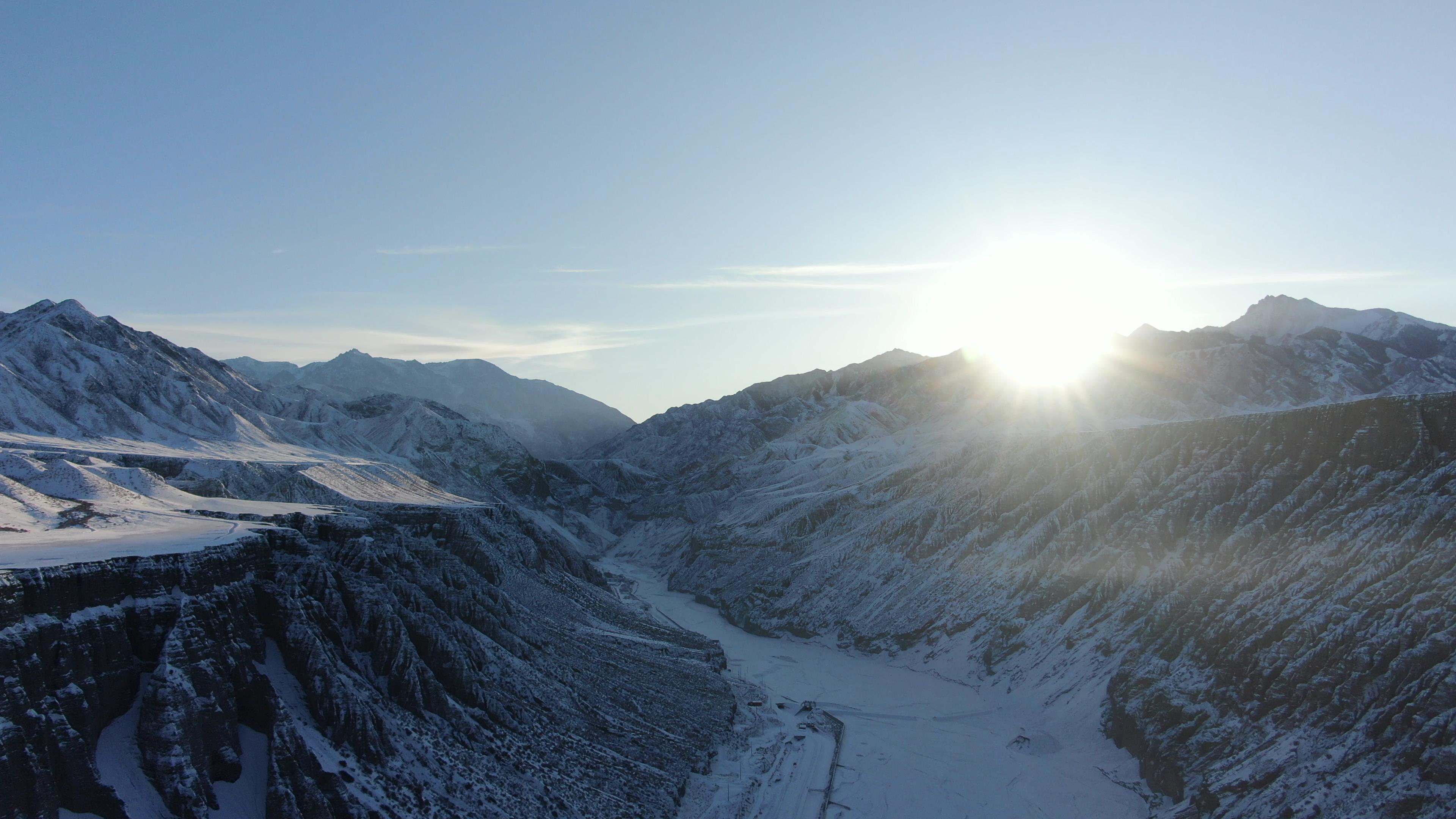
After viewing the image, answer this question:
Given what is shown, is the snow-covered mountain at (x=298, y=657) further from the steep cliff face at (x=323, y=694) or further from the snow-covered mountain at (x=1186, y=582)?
the snow-covered mountain at (x=1186, y=582)

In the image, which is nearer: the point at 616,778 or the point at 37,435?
the point at 616,778

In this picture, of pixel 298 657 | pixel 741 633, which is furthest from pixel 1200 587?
pixel 298 657

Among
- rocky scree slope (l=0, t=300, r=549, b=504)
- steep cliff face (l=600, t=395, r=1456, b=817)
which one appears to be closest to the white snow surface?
rocky scree slope (l=0, t=300, r=549, b=504)

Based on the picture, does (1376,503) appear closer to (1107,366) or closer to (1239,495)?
(1239,495)

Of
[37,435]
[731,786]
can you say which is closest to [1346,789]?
[731,786]

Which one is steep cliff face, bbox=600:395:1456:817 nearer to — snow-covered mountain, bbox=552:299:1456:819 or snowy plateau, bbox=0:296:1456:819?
snow-covered mountain, bbox=552:299:1456:819

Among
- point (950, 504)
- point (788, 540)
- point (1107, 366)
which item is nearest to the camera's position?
point (950, 504)

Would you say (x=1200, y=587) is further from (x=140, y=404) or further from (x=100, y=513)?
(x=140, y=404)
